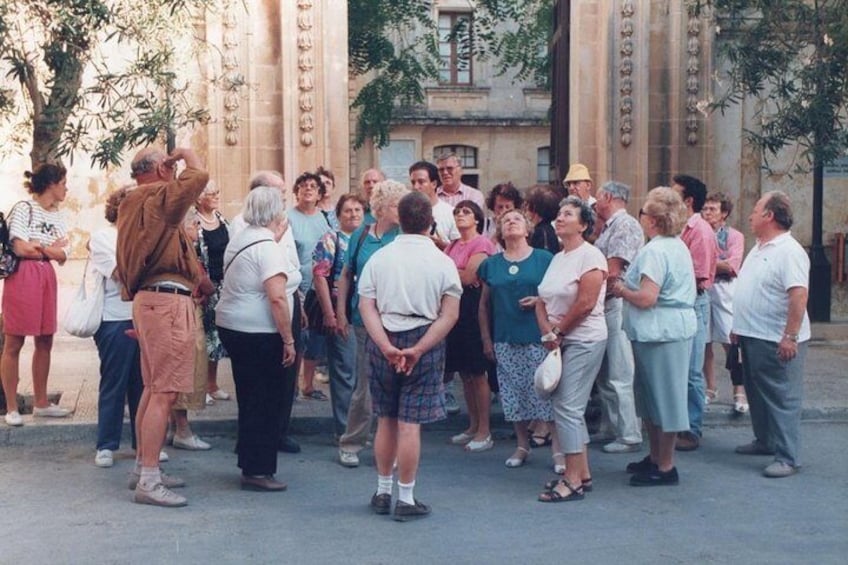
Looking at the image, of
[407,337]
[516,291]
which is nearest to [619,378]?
[516,291]

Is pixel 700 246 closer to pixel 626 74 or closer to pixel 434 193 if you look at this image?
pixel 434 193

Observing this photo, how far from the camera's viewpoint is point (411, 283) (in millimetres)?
7617

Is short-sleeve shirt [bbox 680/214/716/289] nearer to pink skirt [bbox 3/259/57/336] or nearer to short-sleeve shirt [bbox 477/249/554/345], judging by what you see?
short-sleeve shirt [bbox 477/249/554/345]

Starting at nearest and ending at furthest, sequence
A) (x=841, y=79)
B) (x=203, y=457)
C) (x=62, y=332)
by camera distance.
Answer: (x=203, y=457), (x=841, y=79), (x=62, y=332)

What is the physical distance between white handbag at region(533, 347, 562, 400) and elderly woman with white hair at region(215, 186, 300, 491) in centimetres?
152

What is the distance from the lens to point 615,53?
1603cm

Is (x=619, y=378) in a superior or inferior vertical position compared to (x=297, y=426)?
superior

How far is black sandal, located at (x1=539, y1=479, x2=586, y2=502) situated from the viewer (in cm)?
805

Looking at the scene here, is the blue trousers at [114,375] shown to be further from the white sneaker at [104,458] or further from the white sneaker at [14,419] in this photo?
the white sneaker at [14,419]

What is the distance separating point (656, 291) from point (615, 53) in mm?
8178

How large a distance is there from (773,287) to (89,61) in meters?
5.33

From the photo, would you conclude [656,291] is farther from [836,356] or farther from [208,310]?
[836,356]

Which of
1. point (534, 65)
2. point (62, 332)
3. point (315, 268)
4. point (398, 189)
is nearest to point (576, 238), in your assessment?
point (398, 189)

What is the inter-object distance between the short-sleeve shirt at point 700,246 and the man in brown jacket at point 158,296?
3.87 metres
